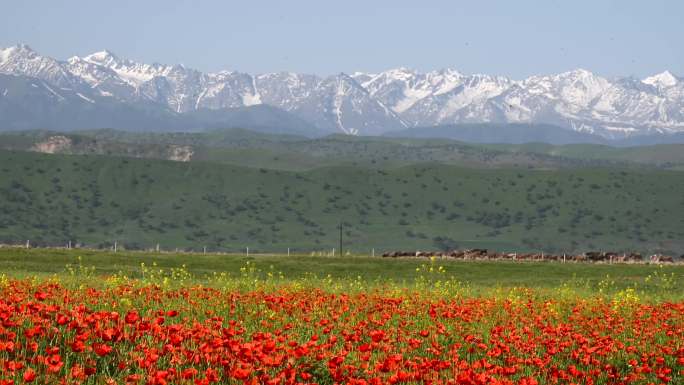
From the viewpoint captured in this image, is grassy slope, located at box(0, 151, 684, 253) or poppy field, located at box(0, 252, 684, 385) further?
grassy slope, located at box(0, 151, 684, 253)

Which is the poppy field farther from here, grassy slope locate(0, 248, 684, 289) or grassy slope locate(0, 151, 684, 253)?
grassy slope locate(0, 151, 684, 253)

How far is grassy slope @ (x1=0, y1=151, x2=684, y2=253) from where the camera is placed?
16450 cm

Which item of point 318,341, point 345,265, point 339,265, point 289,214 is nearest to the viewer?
point 318,341

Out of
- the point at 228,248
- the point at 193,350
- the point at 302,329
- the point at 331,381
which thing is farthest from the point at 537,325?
the point at 228,248

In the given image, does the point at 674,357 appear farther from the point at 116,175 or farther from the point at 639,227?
the point at 116,175

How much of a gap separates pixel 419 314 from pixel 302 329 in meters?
3.85

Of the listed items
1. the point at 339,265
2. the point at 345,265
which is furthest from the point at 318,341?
the point at 339,265

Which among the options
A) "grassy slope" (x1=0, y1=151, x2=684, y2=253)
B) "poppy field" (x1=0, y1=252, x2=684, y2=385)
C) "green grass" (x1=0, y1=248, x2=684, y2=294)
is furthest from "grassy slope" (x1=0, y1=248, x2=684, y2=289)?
"grassy slope" (x1=0, y1=151, x2=684, y2=253)

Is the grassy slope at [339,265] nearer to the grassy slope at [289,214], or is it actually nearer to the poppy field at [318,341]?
the poppy field at [318,341]

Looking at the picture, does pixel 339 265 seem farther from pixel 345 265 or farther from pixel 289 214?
pixel 289 214

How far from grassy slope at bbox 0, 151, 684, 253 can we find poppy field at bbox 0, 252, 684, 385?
137m

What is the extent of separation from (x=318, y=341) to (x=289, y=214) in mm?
166117

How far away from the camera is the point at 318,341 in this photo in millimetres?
16797

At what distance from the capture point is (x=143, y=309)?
1919 cm
